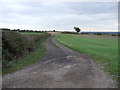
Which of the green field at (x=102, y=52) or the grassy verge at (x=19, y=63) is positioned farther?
the green field at (x=102, y=52)

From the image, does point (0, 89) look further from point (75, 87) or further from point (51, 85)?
point (75, 87)

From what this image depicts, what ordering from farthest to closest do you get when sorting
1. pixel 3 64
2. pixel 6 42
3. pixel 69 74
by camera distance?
pixel 6 42
pixel 3 64
pixel 69 74

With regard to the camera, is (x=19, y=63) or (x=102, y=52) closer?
(x=19, y=63)

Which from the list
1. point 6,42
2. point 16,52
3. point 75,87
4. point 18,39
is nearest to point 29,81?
point 75,87

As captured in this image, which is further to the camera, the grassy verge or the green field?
the green field

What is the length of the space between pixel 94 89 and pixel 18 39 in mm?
9918

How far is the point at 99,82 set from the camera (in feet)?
19.7

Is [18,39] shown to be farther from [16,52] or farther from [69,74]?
[69,74]

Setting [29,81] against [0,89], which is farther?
[29,81]

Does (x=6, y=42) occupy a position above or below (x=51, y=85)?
above

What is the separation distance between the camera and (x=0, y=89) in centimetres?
530

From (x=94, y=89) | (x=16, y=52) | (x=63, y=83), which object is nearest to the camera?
(x=94, y=89)

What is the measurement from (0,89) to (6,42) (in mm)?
6249

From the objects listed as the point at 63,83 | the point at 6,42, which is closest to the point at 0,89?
the point at 63,83
